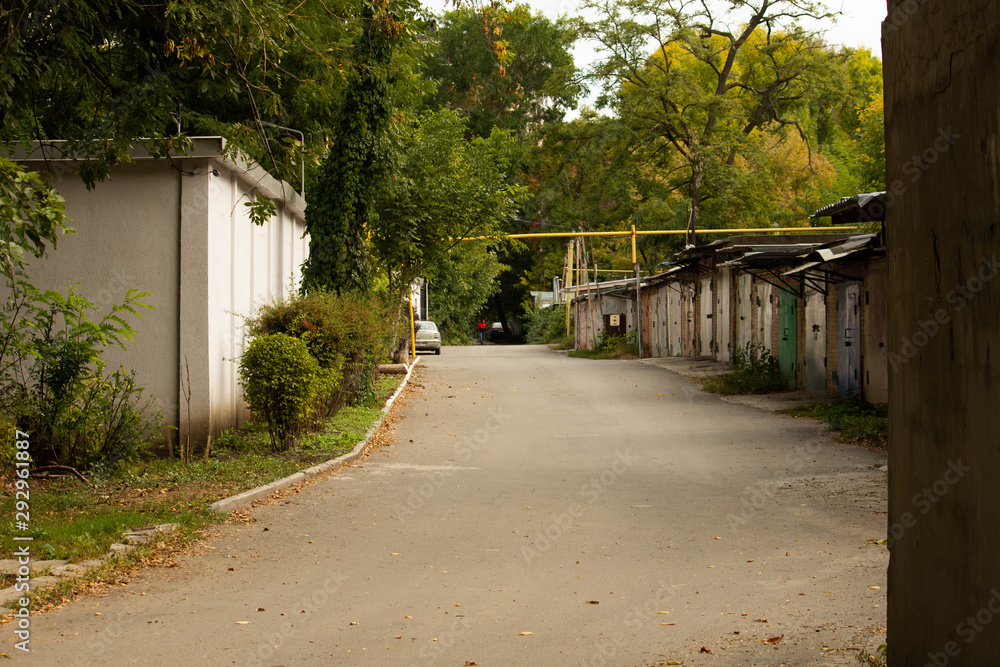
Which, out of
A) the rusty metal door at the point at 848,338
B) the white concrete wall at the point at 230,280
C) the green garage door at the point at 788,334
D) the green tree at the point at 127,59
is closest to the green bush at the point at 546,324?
the green garage door at the point at 788,334

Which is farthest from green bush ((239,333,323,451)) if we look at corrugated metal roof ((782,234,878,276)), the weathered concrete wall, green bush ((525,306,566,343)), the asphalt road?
green bush ((525,306,566,343))

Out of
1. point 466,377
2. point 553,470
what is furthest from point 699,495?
point 466,377

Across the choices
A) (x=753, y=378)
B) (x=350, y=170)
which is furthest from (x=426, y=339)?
(x=350, y=170)

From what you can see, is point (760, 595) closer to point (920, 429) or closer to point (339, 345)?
point (920, 429)

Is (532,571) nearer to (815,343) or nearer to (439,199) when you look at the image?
(815,343)

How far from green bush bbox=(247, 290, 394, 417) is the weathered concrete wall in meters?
9.24

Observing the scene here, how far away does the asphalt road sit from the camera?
4.77 metres

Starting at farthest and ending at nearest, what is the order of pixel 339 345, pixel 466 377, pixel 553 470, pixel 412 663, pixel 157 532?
pixel 466 377, pixel 339 345, pixel 553 470, pixel 157 532, pixel 412 663

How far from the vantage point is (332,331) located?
13258 millimetres

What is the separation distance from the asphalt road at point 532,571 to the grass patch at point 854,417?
77 cm

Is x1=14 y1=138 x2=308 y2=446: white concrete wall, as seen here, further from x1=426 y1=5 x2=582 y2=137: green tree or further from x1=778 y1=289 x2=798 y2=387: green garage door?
x1=426 y1=5 x2=582 y2=137: green tree

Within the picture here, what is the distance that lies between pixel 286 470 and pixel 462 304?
50316mm

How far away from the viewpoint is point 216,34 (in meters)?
8.82

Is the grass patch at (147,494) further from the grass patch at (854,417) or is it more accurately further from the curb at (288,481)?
the grass patch at (854,417)
